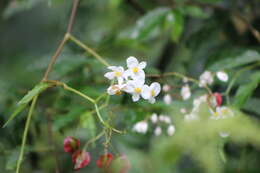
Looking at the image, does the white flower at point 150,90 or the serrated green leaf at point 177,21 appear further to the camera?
the serrated green leaf at point 177,21

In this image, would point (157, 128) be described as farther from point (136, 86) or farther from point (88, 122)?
point (136, 86)

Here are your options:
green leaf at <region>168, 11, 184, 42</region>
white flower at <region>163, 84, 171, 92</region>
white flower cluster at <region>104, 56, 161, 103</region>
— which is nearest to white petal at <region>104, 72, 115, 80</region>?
white flower cluster at <region>104, 56, 161, 103</region>

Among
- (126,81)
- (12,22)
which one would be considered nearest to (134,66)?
(126,81)

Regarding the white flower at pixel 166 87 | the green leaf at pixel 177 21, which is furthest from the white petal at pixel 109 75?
the green leaf at pixel 177 21

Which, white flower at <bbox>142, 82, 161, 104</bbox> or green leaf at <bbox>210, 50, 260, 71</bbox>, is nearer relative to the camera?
white flower at <bbox>142, 82, 161, 104</bbox>

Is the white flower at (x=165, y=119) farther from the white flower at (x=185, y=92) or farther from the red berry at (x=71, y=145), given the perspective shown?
the red berry at (x=71, y=145)

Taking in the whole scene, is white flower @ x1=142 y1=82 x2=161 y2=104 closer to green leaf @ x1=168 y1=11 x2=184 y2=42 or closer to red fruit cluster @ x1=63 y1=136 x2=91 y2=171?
red fruit cluster @ x1=63 y1=136 x2=91 y2=171
